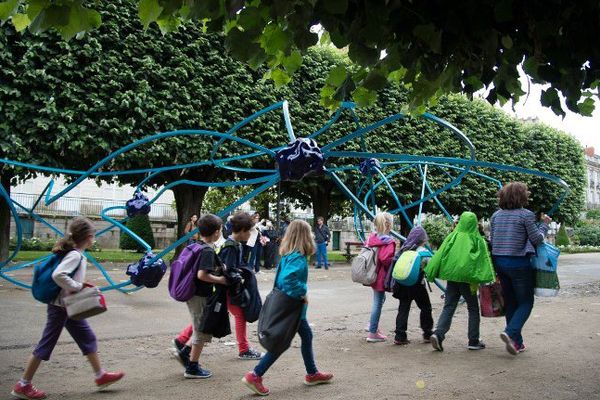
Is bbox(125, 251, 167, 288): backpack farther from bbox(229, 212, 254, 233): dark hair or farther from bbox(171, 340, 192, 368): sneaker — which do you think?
bbox(229, 212, 254, 233): dark hair

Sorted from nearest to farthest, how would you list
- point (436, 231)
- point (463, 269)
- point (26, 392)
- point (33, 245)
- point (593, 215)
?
point (26, 392), point (463, 269), point (33, 245), point (436, 231), point (593, 215)

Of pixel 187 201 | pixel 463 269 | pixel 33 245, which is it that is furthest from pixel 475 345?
pixel 33 245

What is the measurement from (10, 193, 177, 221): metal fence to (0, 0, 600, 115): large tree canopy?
29.8 metres

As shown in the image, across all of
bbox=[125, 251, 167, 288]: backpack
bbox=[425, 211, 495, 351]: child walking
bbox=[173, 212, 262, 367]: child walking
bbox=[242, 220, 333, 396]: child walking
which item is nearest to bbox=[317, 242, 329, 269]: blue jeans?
bbox=[125, 251, 167, 288]: backpack

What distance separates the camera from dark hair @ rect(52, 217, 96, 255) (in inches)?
180

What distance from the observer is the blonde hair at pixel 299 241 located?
4871 millimetres

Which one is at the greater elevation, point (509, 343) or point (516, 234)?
point (516, 234)

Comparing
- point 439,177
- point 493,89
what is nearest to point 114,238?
point 439,177

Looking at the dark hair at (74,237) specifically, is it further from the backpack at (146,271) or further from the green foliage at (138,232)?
the green foliage at (138,232)

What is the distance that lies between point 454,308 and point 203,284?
2.78 metres

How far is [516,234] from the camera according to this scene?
5934 millimetres

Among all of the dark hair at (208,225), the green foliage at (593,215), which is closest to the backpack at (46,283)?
the dark hair at (208,225)

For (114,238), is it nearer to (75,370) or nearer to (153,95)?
(153,95)

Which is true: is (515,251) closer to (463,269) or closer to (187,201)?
(463,269)
